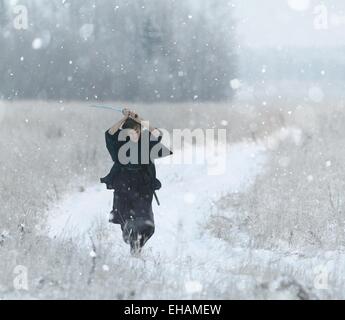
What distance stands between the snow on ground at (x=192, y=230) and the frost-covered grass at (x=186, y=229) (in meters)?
0.03

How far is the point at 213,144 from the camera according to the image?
18.3 meters

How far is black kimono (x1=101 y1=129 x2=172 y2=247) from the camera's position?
22.5 ft

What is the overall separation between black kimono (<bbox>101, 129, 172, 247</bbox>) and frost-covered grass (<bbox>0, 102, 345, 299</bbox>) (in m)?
0.33

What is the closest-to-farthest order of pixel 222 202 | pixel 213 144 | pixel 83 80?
pixel 222 202, pixel 213 144, pixel 83 80

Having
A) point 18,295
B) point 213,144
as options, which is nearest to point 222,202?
point 18,295

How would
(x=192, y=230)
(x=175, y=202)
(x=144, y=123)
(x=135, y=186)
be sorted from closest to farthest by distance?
(x=144, y=123) → (x=135, y=186) → (x=192, y=230) → (x=175, y=202)

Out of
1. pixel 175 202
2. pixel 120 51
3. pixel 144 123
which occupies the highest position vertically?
pixel 120 51

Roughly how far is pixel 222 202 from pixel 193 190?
5.27 feet

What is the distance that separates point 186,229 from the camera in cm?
902

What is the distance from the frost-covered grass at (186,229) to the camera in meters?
5.21

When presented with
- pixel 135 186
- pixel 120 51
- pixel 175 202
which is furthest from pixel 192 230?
pixel 120 51

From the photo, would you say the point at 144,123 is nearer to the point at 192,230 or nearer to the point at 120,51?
the point at 192,230

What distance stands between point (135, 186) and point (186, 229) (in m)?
2.29
